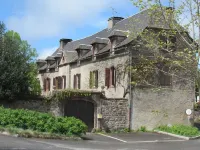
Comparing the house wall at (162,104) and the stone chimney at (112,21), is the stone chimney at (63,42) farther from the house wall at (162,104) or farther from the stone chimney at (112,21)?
the house wall at (162,104)

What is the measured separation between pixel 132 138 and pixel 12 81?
7.83 metres

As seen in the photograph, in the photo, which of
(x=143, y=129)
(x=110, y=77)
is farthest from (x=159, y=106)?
(x=110, y=77)

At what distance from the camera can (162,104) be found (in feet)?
81.3

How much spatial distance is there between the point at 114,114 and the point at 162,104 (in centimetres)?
369

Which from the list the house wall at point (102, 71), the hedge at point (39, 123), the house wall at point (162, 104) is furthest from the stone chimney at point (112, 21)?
the hedge at point (39, 123)

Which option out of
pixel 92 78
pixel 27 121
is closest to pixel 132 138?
pixel 27 121

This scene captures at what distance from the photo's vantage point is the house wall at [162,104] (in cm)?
2411

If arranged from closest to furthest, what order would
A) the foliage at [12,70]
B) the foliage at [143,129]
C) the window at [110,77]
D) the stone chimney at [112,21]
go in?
the foliage at [12,70] < the foliage at [143,129] < the window at [110,77] < the stone chimney at [112,21]

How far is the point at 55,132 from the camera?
1748 centimetres

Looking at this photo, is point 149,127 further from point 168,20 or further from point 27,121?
point 168,20

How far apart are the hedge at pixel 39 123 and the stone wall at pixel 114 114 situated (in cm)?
548

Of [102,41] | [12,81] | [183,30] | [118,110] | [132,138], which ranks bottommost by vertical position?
[132,138]

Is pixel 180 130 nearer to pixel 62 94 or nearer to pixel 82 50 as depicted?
pixel 62 94

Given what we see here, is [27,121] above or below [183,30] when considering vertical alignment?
below
